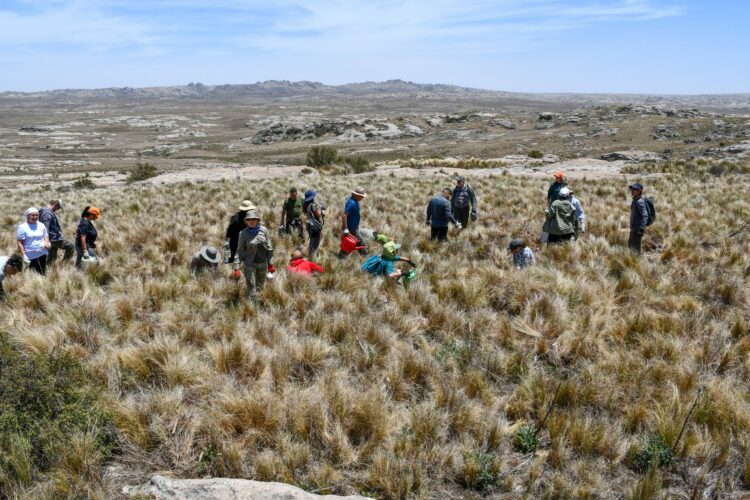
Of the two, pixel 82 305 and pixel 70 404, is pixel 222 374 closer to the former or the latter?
pixel 70 404

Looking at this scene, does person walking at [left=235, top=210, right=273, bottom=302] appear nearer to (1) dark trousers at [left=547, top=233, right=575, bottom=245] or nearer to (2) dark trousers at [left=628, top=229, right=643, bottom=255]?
(1) dark trousers at [left=547, top=233, right=575, bottom=245]

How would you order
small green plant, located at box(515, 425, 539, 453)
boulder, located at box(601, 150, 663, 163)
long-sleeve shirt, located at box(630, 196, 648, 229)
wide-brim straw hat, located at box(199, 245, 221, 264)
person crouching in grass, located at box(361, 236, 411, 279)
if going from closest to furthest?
small green plant, located at box(515, 425, 539, 453)
person crouching in grass, located at box(361, 236, 411, 279)
wide-brim straw hat, located at box(199, 245, 221, 264)
long-sleeve shirt, located at box(630, 196, 648, 229)
boulder, located at box(601, 150, 663, 163)

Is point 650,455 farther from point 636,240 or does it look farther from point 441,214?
point 441,214

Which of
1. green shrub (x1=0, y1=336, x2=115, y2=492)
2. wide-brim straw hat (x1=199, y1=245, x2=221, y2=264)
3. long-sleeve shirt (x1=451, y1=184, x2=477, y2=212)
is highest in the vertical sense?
long-sleeve shirt (x1=451, y1=184, x2=477, y2=212)

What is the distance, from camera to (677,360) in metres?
5.63

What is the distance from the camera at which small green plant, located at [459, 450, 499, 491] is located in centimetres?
401

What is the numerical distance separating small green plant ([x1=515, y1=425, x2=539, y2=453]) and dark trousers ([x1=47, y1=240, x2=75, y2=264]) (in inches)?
384

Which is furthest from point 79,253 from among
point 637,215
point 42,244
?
point 637,215

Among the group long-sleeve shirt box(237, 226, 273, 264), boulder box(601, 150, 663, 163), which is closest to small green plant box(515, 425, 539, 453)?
long-sleeve shirt box(237, 226, 273, 264)

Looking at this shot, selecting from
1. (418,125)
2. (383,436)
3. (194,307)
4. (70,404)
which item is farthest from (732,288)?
(418,125)

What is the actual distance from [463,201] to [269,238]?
597cm

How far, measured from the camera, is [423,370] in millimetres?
5492

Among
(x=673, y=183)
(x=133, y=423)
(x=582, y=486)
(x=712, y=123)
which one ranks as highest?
(x=712, y=123)

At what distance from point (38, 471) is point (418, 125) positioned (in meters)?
101
